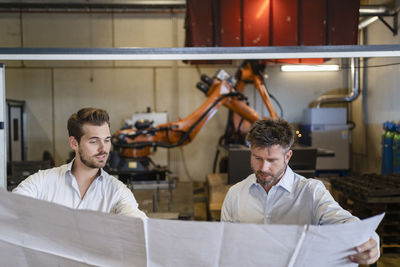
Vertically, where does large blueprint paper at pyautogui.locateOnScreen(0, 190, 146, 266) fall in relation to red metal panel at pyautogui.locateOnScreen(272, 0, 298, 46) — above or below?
below

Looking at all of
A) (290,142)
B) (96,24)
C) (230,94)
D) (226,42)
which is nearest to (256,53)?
(290,142)

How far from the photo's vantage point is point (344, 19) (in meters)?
3.89

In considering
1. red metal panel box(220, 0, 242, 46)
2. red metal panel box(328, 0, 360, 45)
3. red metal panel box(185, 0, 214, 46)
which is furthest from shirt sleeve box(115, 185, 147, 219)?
red metal panel box(328, 0, 360, 45)

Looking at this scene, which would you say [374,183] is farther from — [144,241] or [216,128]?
[216,128]

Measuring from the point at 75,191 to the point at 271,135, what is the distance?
0.94m

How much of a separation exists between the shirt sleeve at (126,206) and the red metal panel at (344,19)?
3.21 m

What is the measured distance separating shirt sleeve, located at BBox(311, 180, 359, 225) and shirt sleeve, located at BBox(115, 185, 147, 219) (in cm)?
75

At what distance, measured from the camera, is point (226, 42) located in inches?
158

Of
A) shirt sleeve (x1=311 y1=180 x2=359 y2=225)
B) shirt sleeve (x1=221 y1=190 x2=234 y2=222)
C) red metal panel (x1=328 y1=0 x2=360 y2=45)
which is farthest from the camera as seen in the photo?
red metal panel (x1=328 y1=0 x2=360 y2=45)

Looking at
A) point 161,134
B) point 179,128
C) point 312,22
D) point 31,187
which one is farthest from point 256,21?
point 31,187

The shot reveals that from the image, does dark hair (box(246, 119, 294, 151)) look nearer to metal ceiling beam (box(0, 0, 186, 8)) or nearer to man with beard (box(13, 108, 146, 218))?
man with beard (box(13, 108, 146, 218))

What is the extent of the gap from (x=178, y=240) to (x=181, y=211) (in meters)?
2.23

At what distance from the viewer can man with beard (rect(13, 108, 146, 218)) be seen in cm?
161

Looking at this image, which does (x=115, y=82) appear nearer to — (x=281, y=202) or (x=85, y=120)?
(x=85, y=120)
